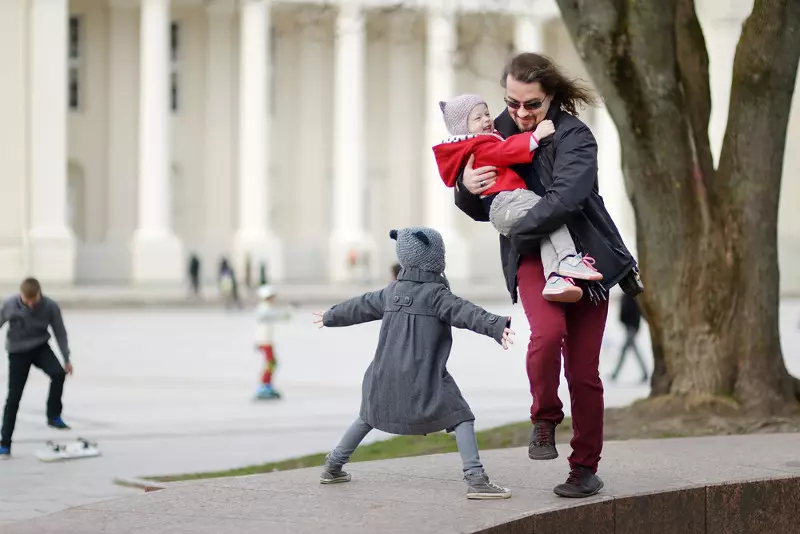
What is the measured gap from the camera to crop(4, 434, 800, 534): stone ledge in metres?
5.51

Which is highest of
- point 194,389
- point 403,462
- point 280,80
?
point 280,80

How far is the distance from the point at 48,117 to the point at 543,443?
138 feet

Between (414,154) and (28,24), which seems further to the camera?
(414,154)

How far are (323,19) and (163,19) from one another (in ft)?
26.5

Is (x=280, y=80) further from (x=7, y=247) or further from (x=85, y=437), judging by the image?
(x=85, y=437)

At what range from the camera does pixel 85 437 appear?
1249cm

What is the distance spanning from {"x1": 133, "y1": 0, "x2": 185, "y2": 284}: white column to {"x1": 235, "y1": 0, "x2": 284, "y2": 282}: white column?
9.47ft

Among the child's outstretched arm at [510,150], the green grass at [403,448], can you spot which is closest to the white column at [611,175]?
the green grass at [403,448]

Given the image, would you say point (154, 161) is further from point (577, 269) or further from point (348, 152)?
point (577, 269)

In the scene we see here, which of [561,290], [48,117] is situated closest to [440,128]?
[48,117]

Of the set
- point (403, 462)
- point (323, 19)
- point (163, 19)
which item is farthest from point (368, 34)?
point (403, 462)

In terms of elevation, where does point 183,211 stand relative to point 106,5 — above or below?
below

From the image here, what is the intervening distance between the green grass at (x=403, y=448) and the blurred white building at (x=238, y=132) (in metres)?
34.9

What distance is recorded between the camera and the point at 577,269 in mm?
5742
